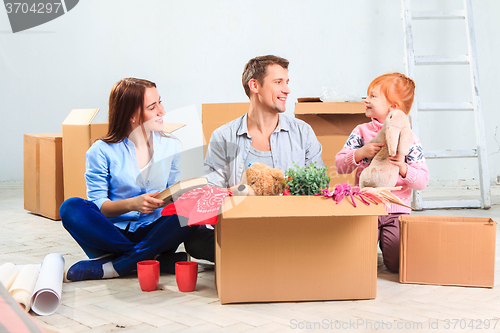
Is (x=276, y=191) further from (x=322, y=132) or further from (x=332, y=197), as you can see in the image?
(x=322, y=132)

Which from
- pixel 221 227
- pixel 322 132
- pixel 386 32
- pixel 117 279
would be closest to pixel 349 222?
pixel 221 227

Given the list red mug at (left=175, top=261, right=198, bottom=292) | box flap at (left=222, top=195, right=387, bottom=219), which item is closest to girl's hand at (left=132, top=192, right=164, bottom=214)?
red mug at (left=175, top=261, right=198, bottom=292)

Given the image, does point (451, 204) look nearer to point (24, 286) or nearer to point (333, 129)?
point (333, 129)

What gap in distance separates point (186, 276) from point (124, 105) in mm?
702

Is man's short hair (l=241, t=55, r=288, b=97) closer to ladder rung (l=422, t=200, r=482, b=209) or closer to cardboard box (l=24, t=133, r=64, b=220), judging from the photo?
cardboard box (l=24, t=133, r=64, b=220)

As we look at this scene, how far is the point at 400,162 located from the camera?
1.66 m

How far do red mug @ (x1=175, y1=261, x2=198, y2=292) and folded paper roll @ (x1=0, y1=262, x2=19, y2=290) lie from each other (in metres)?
0.53

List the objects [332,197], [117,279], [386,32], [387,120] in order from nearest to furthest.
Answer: [332,197] → [387,120] → [117,279] → [386,32]

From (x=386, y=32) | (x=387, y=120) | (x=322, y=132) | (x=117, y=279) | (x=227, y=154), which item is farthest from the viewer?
(x=386, y=32)

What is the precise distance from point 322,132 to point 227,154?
0.75 meters

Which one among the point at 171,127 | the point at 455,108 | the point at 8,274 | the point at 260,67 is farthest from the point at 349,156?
the point at 455,108

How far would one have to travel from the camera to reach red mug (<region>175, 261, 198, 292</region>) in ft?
5.06

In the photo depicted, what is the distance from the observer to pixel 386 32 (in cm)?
396

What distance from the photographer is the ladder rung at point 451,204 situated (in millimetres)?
3238
